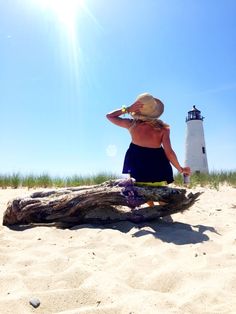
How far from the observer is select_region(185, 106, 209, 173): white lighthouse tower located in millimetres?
21828

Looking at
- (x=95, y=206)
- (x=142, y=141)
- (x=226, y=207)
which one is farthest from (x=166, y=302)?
(x=226, y=207)

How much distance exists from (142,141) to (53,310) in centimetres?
326

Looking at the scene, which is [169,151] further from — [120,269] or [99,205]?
[120,269]

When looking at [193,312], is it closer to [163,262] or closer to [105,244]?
[163,262]

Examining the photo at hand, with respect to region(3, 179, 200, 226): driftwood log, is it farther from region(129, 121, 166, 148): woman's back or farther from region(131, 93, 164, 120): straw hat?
region(131, 93, 164, 120): straw hat

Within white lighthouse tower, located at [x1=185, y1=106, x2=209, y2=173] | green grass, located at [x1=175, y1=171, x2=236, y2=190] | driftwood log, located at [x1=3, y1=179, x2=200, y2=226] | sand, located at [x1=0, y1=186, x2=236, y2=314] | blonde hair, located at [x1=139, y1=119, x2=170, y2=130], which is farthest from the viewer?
white lighthouse tower, located at [x1=185, y1=106, x2=209, y2=173]

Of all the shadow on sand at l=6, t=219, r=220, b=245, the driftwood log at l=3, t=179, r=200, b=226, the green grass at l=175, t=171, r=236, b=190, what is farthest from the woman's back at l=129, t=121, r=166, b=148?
the green grass at l=175, t=171, r=236, b=190

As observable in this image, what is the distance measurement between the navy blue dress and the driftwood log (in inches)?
9.9

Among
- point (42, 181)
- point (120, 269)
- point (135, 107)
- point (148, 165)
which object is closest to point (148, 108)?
point (135, 107)

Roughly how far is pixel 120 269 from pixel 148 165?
7.65 ft

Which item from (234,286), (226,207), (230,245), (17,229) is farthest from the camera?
(226,207)

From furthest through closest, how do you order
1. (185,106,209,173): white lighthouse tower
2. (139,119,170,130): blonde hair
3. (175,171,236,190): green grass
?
(185,106,209,173): white lighthouse tower → (175,171,236,190): green grass → (139,119,170,130): blonde hair

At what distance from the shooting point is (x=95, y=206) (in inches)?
192

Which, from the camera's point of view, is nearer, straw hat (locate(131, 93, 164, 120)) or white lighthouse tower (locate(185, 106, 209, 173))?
straw hat (locate(131, 93, 164, 120))
